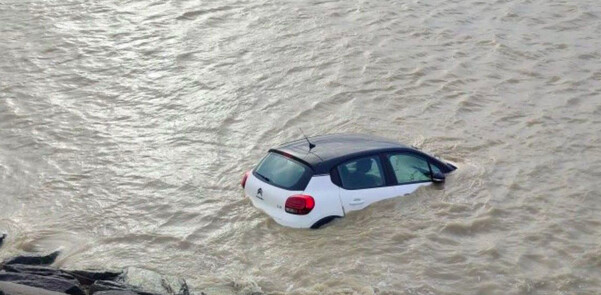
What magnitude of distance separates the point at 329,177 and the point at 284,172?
2.04ft

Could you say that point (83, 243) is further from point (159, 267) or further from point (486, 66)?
point (486, 66)

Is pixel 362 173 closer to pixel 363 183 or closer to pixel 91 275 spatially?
pixel 363 183

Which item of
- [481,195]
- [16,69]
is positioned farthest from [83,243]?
[16,69]

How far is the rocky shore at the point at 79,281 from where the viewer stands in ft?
33.8

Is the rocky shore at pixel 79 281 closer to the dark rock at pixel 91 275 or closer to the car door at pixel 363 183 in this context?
the dark rock at pixel 91 275

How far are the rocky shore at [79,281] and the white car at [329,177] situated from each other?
1.61 meters

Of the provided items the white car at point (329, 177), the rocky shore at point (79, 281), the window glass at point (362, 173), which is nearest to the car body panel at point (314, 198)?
the white car at point (329, 177)

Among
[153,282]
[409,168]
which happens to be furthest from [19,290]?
[409,168]

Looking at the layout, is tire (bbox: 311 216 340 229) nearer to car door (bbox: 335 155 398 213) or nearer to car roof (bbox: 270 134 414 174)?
car door (bbox: 335 155 398 213)

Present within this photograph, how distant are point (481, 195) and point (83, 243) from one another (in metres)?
5.90

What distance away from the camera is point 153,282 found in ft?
37.4

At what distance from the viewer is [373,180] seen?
13.4 meters

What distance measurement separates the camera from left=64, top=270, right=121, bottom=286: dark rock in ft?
37.4

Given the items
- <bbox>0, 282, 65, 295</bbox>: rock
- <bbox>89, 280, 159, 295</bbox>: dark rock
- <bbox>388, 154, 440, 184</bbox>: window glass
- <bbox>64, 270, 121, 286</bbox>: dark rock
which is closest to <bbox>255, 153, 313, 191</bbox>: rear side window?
<bbox>388, 154, 440, 184</bbox>: window glass
